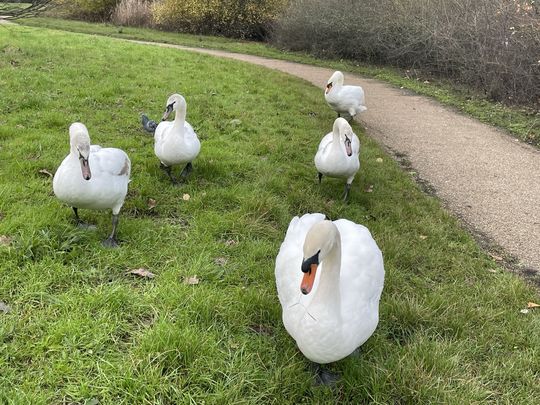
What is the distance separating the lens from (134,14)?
24859mm

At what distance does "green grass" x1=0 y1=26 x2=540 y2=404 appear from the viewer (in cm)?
278

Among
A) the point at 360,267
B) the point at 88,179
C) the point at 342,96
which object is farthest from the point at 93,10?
the point at 360,267

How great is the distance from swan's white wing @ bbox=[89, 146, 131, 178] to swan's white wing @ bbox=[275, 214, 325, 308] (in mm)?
1674

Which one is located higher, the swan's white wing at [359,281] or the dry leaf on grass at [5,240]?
the swan's white wing at [359,281]

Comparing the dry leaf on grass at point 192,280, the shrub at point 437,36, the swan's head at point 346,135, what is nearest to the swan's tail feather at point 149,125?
the swan's head at point 346,135

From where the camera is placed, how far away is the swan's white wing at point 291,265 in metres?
2.93

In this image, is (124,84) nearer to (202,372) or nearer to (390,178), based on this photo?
(390,178)

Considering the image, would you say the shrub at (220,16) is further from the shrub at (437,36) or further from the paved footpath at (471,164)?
the paved footpath at (471,164)

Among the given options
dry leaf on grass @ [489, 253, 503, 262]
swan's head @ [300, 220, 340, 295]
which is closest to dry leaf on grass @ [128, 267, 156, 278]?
swan's head @ [300, 220, 340, 295]

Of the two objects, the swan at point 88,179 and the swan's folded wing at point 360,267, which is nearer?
the swan's folded wing at point 360,267

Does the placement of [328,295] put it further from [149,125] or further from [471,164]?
[471,164]

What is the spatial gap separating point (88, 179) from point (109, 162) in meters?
0.40

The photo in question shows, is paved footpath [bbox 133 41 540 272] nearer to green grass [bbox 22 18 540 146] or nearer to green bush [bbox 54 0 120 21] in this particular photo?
green grass [bbox 22 18 540 146]

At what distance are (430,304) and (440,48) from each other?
11360 mm
